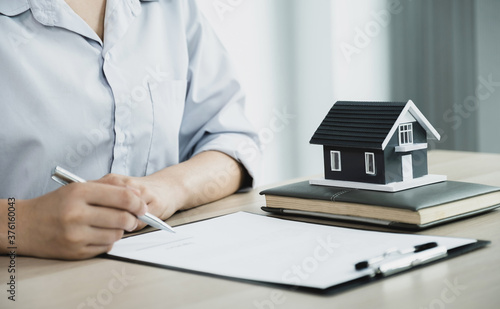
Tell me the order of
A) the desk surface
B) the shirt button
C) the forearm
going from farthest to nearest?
the shirt button → the forearm → the desk surface

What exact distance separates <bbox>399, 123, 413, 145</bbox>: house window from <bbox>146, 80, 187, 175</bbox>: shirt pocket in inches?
20.1

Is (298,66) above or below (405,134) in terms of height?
above

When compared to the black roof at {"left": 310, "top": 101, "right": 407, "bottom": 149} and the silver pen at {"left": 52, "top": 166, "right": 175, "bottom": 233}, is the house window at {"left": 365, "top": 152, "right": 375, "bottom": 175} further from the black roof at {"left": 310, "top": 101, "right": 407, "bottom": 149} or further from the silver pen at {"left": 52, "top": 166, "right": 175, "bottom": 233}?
the silver pen at {"left": 52, "top": 166, "right": 175, "bottom": 233}

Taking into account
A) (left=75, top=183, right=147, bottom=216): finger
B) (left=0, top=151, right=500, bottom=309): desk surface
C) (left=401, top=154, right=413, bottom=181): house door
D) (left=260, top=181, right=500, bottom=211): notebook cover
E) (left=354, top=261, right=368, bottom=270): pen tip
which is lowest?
(left=0, top=151, right=500, bottom=309): desk surface

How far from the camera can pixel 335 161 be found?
103 centimetres

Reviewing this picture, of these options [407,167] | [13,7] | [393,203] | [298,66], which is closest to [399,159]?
[407,167]

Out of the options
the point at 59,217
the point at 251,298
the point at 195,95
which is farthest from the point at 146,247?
the point at 195,95

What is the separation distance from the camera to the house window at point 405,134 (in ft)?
3.22

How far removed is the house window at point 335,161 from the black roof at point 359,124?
2 centimetres

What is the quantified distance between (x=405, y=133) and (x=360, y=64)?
2.18 m

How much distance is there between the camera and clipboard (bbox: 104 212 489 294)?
0.69 m

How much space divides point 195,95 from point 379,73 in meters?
1.96

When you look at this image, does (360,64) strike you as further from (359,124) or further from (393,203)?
(393,203)

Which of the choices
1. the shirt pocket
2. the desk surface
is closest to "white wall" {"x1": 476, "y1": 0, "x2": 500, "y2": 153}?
the shirt pocket
